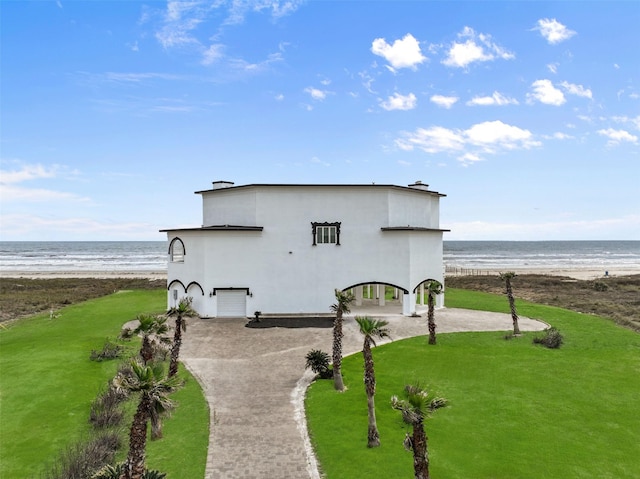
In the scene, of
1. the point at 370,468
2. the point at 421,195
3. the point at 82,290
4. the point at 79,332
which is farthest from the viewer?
the point at 82,290

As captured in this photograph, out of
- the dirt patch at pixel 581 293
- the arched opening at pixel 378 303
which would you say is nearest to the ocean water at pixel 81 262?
the dirt patch at pixel 581 293

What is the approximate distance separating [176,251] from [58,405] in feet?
62.1

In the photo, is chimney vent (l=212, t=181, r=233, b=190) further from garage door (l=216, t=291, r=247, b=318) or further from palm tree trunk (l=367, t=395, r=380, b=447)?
palm tree trunk (l=367, t=395, r=380, b=447)

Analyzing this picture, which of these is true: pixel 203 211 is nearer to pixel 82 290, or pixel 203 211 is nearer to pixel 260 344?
pixel 260 344

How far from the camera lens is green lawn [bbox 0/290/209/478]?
485 inches

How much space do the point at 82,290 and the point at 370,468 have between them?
181 feet

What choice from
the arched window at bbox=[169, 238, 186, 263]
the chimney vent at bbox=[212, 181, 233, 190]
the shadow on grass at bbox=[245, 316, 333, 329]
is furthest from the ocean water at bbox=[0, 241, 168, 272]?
the shadow on grass at bbox=[245, 316, 333, 329]

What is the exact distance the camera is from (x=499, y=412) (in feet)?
47.7

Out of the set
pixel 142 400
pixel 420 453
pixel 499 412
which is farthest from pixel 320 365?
pixel 142 400

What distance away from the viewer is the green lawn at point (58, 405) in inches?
485

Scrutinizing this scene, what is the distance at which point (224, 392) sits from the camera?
55.2ft

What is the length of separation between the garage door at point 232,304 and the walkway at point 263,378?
1.26 m

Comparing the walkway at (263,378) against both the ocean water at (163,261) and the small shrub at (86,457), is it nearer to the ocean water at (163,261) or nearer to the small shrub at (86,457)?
the small shrub at (86,457)

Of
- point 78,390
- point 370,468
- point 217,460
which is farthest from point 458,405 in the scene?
point 78,390
